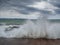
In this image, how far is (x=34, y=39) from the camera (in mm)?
1846

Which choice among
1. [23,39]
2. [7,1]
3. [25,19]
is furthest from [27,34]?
[7,1]

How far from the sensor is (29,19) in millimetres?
1898

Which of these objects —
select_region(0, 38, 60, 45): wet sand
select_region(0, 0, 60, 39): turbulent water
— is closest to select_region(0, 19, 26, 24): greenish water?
select_region(0, 0, 60, 39): turbulent water

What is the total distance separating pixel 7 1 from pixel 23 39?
0.58 meters

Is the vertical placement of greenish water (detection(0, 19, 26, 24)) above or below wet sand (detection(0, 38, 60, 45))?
above

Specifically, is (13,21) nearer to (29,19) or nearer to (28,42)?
(29,19)

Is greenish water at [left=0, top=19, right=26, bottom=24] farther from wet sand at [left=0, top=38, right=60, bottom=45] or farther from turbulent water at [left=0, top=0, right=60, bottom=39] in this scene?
wet sand at [left=0, top=38, right=60, bottom=45]

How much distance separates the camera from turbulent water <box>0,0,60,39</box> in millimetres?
1868

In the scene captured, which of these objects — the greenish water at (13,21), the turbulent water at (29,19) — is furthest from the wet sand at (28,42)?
the greenish water at (13,21)

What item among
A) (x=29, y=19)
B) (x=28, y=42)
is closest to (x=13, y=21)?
(x=29, y=19)

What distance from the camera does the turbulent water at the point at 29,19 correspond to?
73.5 inches

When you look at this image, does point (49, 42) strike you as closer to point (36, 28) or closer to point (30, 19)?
point (36, 28)

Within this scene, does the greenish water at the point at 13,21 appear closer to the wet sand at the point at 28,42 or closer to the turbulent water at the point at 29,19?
the turbulent water at the point at 29,19

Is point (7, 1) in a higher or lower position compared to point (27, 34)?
higher
